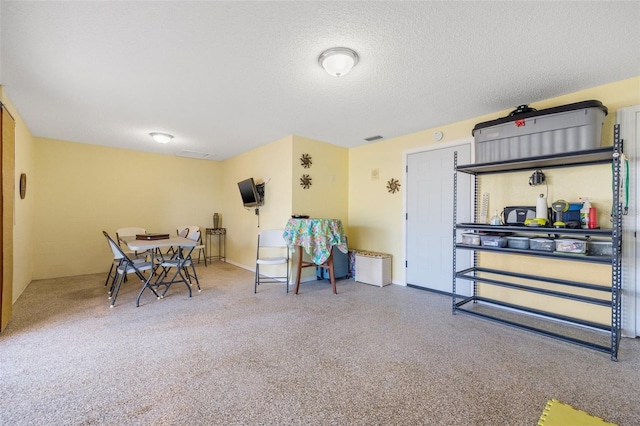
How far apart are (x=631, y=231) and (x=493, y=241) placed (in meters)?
1.12

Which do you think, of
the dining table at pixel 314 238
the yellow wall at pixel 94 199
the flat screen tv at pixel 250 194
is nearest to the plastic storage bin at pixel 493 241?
the dining table at pixel 314 238

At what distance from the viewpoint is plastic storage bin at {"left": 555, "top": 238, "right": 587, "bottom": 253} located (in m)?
2.40

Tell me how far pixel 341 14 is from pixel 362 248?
3.85 m

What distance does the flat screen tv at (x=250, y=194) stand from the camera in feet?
16.0

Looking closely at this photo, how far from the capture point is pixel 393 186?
4504 mm

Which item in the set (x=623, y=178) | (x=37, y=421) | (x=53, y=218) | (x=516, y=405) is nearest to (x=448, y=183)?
(x=623, y=178)

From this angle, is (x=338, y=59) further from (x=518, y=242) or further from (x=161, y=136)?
(x=161, y=136)

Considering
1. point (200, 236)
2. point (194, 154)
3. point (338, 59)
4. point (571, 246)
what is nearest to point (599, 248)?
point (571, 246)

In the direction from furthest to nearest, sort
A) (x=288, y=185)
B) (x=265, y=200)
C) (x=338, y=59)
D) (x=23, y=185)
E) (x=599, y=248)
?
(x=265, y=200)
(x=288, y=185)
(x=23, y=185)
(x=599, y=248)
(x=338, y=59)

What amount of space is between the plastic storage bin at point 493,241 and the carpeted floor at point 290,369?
833 mm

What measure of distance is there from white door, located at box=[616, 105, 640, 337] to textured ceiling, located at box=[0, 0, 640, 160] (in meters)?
0.45

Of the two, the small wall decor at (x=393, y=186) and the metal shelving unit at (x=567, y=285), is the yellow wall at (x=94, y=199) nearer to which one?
the small wall decor at (x=393, y=186)

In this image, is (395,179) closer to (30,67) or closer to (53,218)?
(30,67)

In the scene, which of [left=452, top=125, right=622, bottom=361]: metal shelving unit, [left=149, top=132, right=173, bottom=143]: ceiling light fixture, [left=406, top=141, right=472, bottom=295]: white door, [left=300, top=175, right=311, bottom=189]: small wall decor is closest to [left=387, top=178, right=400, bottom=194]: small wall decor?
[left=406, top=141, right=472, bottom=295]: white door
